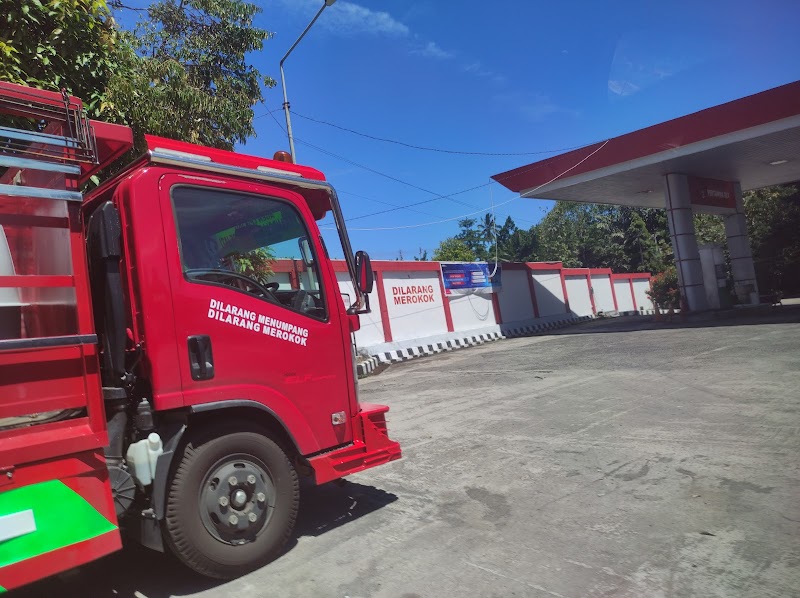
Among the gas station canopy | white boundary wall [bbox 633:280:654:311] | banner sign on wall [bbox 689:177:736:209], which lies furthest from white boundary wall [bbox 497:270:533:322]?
white boundary wall [bbox 633:280:654:311]

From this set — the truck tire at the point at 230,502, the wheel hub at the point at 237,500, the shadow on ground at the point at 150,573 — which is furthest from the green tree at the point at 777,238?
the wheel hub at the point at 237,500

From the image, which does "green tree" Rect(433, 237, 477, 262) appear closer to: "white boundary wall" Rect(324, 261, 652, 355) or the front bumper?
"white boundary wall" Rect(324, 261, 652, 355)

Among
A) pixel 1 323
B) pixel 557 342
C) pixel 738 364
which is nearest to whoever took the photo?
pixel 1 323

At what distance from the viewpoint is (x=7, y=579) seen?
232cm

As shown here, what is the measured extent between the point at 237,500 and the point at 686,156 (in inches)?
704

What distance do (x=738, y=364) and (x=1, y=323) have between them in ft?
32.8

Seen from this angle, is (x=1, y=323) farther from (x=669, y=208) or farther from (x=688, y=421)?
(x=669, y=208)

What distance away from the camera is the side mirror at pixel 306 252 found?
3.92m

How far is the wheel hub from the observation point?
311 cm

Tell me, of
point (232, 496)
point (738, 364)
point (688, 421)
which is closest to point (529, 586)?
point (232, 496)

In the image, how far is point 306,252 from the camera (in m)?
Answer: 3.93

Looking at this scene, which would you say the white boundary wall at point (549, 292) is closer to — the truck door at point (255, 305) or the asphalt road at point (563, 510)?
the asphalt road at point (563, 510)

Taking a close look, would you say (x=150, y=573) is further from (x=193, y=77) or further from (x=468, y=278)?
(x=468, y=278)

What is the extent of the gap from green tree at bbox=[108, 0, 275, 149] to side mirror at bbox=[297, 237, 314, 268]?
326 centimetres
